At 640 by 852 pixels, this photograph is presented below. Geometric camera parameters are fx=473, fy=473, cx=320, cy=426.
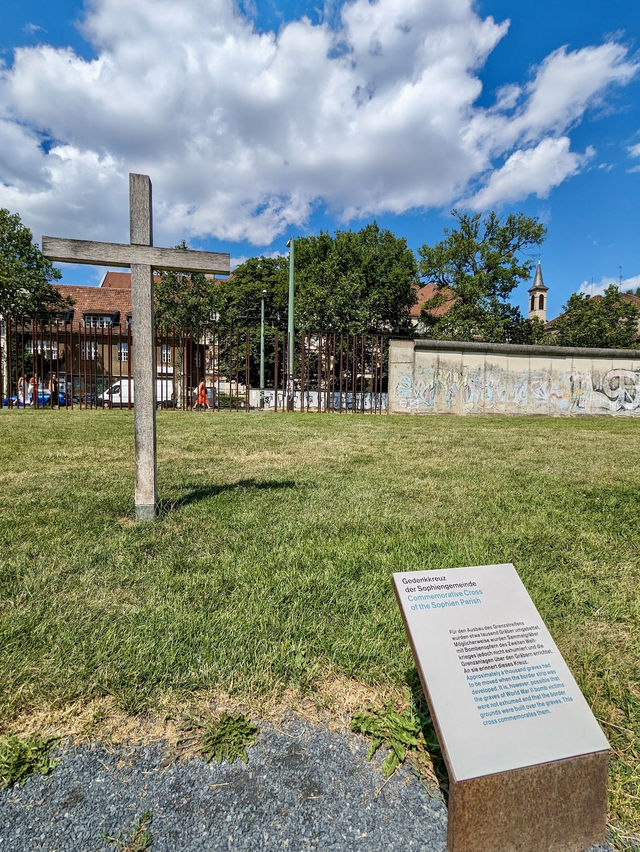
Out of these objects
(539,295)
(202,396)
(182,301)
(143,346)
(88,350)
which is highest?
(539,295)

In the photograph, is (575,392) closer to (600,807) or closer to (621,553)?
(621,553)

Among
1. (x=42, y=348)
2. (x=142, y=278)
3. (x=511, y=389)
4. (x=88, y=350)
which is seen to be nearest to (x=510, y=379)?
(x=511, y=389)

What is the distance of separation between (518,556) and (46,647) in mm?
2879

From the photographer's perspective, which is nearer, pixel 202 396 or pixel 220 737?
pixel 220 737

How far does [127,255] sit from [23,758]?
3584 mm

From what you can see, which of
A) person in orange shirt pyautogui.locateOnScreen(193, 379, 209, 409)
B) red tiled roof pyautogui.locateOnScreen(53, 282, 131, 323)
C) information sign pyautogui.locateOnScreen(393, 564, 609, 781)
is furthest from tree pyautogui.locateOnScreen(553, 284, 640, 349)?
information sign pyautogui.locateOnScreen(393, 564, 609, 781)

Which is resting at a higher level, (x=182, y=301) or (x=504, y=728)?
(x=182, y=301)

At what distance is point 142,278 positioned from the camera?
159 inches

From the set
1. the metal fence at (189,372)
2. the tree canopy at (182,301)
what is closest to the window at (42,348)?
the metal fence at (189,372)

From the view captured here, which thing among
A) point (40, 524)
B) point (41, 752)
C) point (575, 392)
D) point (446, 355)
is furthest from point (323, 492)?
point (575, 392)

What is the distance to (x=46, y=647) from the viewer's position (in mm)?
2154

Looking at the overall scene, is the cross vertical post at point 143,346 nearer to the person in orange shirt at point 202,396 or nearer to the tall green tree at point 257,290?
the person in orange shirt at point 202,396

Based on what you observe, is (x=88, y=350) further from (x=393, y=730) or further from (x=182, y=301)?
(x=393, y=730)

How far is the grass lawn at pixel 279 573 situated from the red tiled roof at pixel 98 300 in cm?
4736
